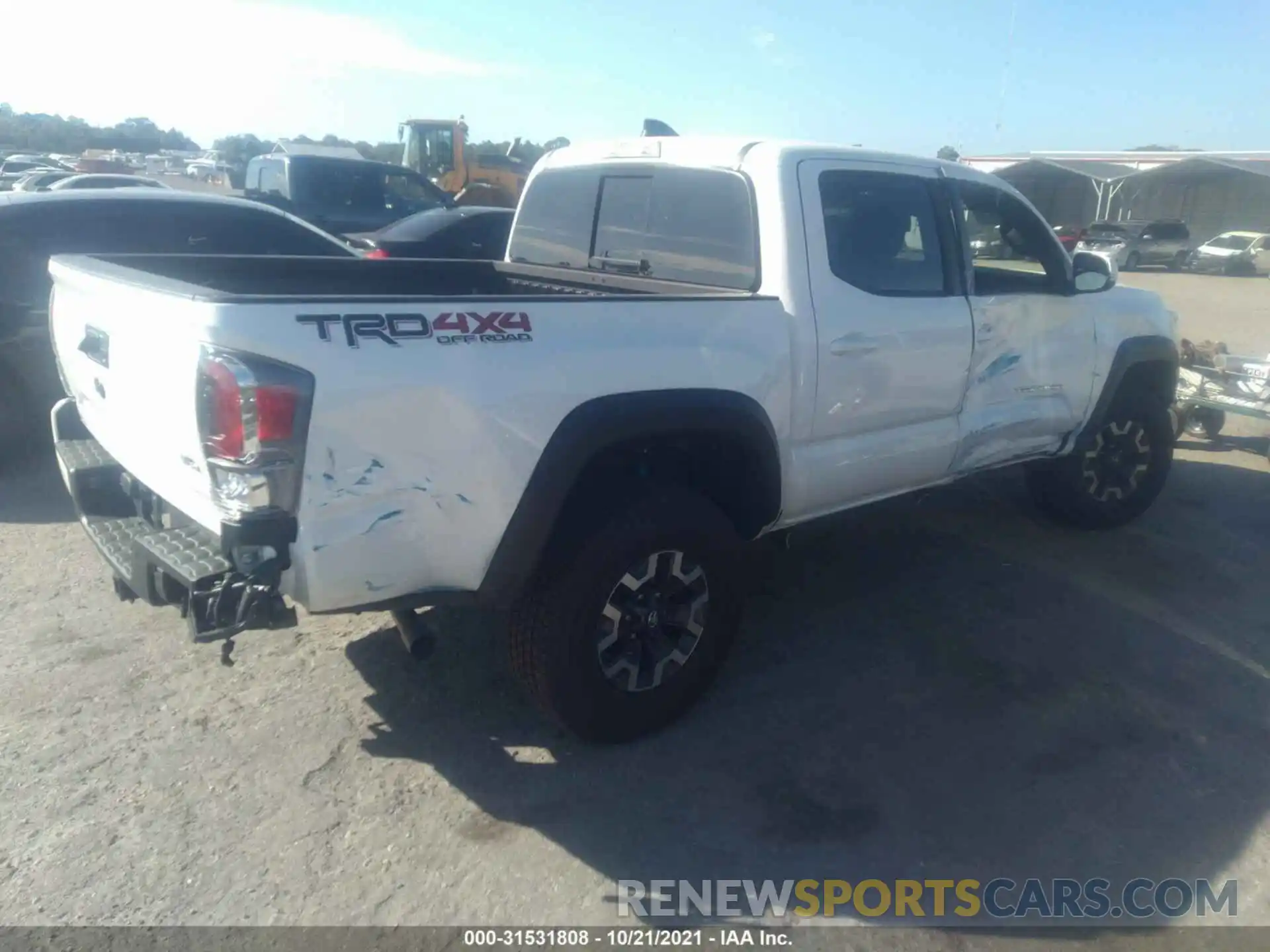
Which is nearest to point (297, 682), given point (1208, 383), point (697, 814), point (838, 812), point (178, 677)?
point (178, 677)

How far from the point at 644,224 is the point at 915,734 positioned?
7.89 feet

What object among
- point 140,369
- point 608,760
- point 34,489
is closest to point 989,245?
point 608,760

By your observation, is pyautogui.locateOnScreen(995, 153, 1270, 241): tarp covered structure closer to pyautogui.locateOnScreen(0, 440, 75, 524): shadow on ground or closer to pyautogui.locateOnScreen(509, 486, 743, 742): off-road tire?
pyautogui.locateOnScreen(0, 440, 75, 524): shadow on ground

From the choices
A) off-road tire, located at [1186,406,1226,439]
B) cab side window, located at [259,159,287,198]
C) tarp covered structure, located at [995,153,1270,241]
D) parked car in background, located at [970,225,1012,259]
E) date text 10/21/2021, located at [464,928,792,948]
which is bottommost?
date text 10/21/2021, located at [464,928,792,948]

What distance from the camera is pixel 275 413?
2523mm

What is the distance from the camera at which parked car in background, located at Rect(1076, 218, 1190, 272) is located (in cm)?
2945

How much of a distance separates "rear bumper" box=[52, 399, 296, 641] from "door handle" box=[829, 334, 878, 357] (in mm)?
2176

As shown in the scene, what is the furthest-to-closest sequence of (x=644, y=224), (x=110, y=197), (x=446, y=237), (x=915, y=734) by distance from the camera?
(x=446, y=237) < (x=110, y=197) < (x=644, y=224) < (x=915, y=734)

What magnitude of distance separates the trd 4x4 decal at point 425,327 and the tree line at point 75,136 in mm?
57541

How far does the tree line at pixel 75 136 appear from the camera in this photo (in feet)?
200

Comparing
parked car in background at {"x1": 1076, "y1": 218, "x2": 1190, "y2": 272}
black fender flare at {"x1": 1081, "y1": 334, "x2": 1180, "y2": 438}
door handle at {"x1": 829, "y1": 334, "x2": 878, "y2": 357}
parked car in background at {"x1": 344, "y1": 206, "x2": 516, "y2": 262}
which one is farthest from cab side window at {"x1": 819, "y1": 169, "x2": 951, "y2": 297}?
parked car in background at {"x1": 1076, "y1": 218, "x2": 1190, "y2": 272}

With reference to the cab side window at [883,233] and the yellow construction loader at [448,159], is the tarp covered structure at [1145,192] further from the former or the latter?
the cab side window at [883,233]

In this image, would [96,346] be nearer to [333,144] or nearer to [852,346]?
[852,346]

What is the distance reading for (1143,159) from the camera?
37.4 m
